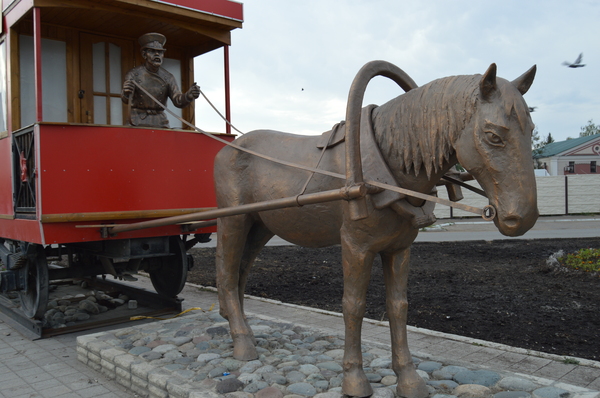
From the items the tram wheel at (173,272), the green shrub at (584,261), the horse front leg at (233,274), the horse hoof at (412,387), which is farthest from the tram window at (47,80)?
the green shrub at (584,261)

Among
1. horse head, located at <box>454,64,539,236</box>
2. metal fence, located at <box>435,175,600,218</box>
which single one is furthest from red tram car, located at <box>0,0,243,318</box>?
metal fence, located at <box>435,175,600,218</box>

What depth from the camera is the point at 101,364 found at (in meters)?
4.04

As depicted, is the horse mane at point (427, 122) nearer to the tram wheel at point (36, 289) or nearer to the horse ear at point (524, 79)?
the horse ear at point (524, 79)

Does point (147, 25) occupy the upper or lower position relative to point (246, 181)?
upper

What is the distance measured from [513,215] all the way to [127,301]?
18.4 feet

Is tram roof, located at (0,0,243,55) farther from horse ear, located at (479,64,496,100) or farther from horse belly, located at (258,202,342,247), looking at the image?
horse ear, located at (479,64,496,100)

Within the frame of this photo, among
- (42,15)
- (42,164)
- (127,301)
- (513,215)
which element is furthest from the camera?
(127,301)

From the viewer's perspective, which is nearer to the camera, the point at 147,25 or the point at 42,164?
the point at 42,164

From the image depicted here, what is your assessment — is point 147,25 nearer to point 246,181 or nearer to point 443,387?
point 246,181

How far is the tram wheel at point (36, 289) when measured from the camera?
5113 millimetres

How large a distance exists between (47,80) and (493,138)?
17.9ft

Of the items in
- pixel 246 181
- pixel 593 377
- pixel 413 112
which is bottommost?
pixel 593 377

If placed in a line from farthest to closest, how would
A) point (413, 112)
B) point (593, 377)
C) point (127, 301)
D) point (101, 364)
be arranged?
point (127, 301), point (101, 364), point (593, 377), point (413, 112)

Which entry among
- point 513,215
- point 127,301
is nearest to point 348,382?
point 513,215
